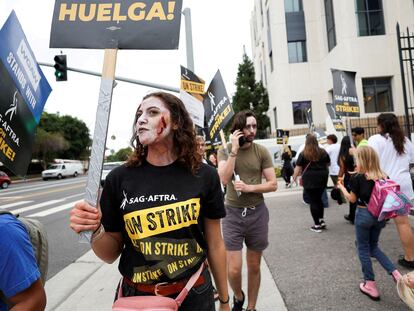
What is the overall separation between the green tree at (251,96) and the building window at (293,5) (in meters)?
10.5

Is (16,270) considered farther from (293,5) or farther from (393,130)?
(293,5)

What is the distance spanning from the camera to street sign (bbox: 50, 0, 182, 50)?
1.83m

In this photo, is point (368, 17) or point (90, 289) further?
point (368, 17)

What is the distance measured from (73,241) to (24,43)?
6.42 meters

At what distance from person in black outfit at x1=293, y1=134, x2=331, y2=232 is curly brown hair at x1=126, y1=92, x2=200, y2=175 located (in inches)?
192

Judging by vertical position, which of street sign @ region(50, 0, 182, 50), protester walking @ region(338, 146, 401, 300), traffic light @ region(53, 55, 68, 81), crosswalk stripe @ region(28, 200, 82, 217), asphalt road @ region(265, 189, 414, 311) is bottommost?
asphalt road @ region(265, 189, 414, 311)

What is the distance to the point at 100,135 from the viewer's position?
1.62m

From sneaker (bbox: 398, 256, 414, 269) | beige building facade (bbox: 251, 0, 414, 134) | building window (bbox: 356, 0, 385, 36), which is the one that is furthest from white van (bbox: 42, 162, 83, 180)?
sneaker (bbox: 398, 256, 414, 269)

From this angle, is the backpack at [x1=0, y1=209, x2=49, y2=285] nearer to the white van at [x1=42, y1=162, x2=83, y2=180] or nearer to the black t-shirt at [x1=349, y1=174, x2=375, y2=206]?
the black t-shirt at [x1=349, y1=174, x2=375, y2=206]

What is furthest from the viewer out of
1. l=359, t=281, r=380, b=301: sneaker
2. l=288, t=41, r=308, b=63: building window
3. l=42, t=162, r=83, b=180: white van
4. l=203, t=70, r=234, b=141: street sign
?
l=42, t=162, r=83, b=180: white van

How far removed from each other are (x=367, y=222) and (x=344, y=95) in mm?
4624

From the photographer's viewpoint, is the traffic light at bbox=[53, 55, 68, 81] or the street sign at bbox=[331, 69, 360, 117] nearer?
the street sign at bbox=[331, 69, 360, 117]

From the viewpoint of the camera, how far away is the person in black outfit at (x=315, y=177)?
6.50 meters

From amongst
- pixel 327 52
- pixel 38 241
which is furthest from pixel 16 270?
pixel 327 52
